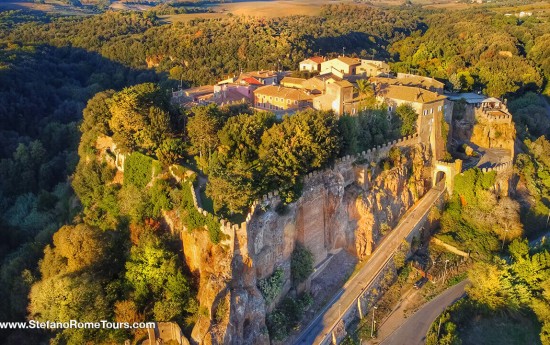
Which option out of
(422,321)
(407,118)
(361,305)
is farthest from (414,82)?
(361,305)

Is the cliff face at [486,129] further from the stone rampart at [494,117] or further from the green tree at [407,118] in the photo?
the green tree at [407,118]

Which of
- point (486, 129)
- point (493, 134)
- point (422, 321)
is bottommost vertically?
point (422, 321)

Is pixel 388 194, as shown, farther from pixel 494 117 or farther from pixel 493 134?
pixel 494 117

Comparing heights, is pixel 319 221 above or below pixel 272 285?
above

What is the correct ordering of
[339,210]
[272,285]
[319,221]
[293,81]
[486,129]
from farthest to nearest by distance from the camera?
[293,81] < [486,129] < [339,210] < [319,221] < [272,285]

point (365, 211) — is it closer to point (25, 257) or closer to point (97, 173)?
point (97, 173)

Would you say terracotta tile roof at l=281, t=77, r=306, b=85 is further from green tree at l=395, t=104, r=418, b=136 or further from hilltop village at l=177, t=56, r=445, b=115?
green tree at l=395, t=104, r=418, b=136
